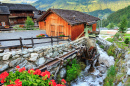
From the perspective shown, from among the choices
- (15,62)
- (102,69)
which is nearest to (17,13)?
(15,62)

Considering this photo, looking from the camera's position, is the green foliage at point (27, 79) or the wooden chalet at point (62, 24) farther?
the wooden chalet at point (62, 24)

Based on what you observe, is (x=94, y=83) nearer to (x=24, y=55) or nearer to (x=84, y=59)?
(x=84, y=59)

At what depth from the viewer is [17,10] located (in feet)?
102

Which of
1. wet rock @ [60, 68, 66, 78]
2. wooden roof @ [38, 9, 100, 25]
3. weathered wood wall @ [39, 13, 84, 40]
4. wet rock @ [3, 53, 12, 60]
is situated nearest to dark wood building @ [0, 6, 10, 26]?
wooden roof @ [38, 9, 100, 25]

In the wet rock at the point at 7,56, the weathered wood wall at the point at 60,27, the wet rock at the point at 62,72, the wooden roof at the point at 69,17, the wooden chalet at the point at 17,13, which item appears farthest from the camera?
the wooden chalet at the point at 17,13

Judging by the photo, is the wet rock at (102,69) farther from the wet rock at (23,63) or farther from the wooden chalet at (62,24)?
the wet rock at (23,63)

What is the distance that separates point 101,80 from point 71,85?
3431 mm

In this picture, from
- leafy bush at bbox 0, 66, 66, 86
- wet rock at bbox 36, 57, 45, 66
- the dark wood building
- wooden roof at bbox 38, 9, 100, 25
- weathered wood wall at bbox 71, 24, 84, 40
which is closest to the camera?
leafy bush at bbox 0, 66, 66, 86

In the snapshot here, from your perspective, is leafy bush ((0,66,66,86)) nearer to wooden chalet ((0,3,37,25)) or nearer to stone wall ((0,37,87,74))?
stone wall ((0,37,87,74))

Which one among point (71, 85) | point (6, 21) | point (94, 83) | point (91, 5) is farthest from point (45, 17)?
point (91, 5)

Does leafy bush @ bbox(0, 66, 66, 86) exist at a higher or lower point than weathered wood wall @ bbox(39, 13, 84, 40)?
lower

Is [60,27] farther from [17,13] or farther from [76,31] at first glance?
[17,13]

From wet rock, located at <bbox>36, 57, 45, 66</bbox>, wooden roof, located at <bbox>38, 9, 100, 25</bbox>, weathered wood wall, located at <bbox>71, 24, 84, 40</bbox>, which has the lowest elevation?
wet rock, located at <bbox>36, 57, 45, 66</bbox>

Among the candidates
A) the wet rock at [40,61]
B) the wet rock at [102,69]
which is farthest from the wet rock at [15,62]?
the wet rock at [102,69]
